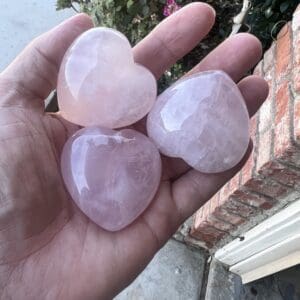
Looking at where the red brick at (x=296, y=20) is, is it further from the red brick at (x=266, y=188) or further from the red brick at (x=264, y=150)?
the red brick at (x=266, y=188)

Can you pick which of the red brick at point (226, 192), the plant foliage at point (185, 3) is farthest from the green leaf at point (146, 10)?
the red brick at point (226, 192)

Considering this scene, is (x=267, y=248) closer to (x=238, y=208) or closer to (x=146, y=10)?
(x=238, y=208)

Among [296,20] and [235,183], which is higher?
[296,20]

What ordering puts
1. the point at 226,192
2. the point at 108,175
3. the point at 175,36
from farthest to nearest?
1. the point at 226,192
2. the point at 175,36
3. the point at 108,175

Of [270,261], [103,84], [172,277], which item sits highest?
[103,84]

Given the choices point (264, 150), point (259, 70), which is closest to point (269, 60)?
point (259, 70)

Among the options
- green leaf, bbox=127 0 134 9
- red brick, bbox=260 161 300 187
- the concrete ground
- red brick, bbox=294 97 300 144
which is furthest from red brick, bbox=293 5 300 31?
the concrete ground

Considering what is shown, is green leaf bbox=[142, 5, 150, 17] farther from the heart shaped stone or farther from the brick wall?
the heart shaped stone
